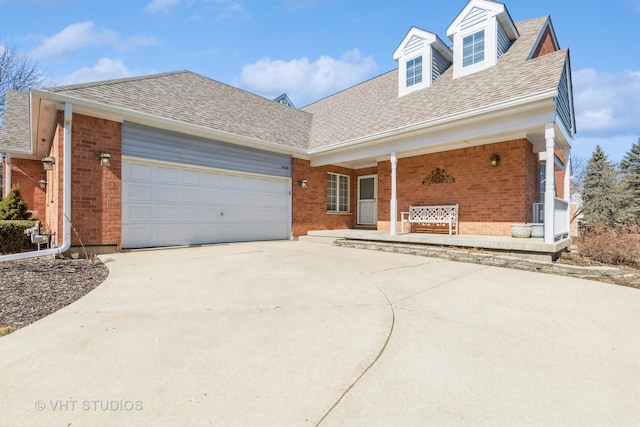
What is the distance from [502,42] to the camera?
28.7ft

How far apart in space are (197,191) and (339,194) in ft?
19.5

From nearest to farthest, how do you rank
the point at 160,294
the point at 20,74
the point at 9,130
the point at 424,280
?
the point at 160,294, the point at 424,280, the point at 9,130, the point at 20,74

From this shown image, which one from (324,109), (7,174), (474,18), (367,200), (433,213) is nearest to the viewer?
(474,18)

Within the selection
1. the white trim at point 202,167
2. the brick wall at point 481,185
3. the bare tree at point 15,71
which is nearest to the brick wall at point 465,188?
the brick wall at point 481,185

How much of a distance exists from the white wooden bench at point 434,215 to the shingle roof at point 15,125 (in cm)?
1340

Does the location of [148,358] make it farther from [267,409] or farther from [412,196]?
[412,196]

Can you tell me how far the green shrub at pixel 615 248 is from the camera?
6536 millimetres

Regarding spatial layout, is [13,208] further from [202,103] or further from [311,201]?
[311,201]

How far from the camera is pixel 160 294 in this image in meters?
3.88

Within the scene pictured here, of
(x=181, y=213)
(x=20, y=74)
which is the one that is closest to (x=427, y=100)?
(x=181, y=213)

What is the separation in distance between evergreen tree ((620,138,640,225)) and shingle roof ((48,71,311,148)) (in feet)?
73.2

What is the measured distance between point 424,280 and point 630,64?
2065cm

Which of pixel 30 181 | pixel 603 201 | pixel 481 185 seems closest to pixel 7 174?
pixel 30 181

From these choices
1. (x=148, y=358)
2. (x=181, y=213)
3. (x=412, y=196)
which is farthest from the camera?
(x=412, y=196)
